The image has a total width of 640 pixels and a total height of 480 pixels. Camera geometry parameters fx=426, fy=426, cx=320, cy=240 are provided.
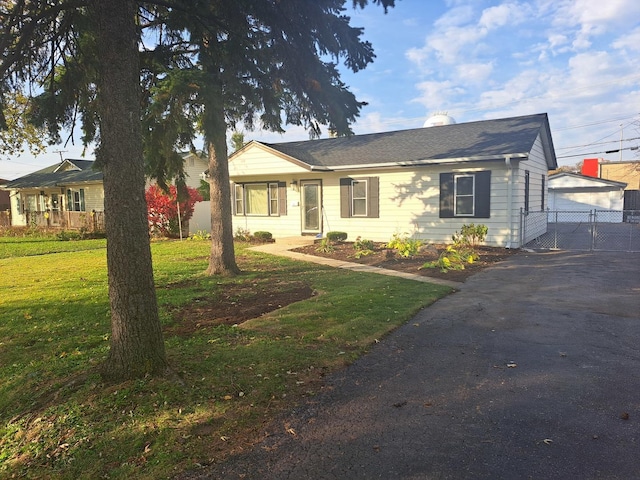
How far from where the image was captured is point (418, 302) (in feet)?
22.8

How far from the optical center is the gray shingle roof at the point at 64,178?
25.9 m

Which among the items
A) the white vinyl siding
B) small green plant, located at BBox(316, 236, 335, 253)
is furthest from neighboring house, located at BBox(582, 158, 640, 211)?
small green plant, located at BBox(316, 236, 335, 253)

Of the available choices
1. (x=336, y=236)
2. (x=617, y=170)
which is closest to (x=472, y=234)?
(x=336, y=236)

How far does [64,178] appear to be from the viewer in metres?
28.0

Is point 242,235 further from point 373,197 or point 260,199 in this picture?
point 373,197

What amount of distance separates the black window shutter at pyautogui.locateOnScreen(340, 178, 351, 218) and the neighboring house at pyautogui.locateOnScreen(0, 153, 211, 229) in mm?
10932

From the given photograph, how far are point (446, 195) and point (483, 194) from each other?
1.19 m

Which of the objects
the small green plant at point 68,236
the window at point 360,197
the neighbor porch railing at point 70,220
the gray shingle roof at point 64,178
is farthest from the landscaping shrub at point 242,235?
the gray shingle roof at point 64,178

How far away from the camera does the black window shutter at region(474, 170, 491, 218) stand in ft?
43.2

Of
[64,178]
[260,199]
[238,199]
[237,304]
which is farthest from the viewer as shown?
[64,178]

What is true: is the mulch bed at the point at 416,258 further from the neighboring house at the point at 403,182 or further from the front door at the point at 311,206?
the front door at the point at 311,206

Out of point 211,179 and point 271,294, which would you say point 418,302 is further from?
point 211,179

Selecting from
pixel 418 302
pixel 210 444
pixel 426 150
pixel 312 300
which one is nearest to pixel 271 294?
pixel 312 300

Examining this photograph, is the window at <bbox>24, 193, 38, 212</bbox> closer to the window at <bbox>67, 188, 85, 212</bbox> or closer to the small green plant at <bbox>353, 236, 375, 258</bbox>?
the window at <bbox>67, 188, 85, 212</bbox>
